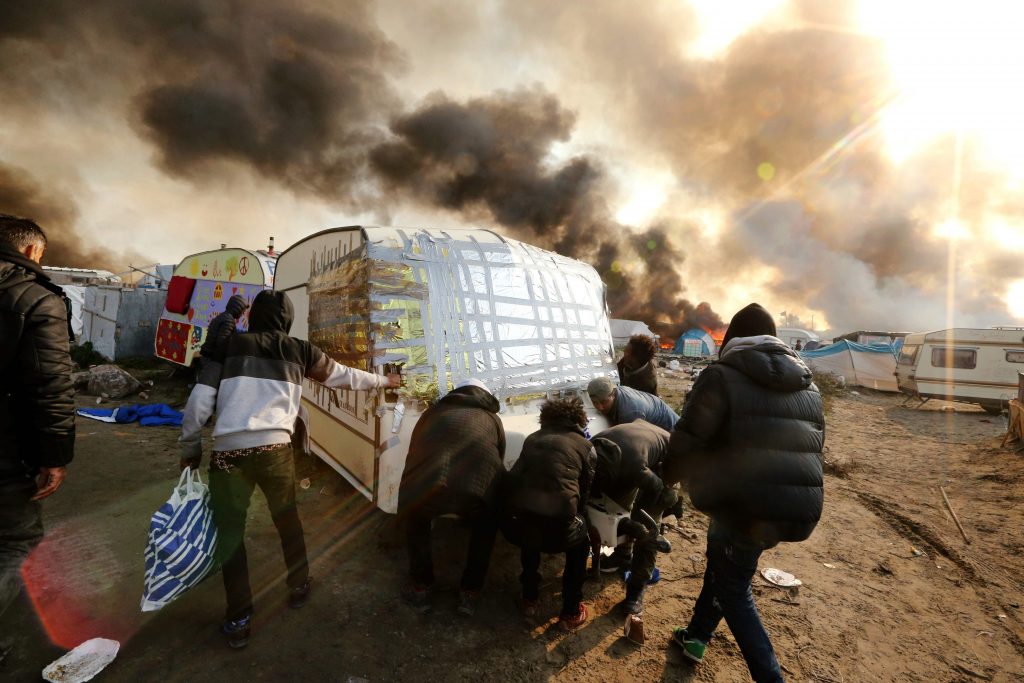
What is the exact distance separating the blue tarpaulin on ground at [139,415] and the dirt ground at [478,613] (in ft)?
6.57

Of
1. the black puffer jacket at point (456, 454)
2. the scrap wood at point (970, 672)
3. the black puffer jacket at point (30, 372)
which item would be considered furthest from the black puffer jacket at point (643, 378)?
the black puffer jacket at point (30, 372)

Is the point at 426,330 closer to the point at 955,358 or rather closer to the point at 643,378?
the point at 643,378

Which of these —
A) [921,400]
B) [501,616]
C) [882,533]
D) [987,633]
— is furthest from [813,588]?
[921,400]

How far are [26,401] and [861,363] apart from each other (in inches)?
881

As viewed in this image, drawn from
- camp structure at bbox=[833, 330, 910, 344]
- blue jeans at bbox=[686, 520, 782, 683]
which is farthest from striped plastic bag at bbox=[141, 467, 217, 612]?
camp structure at bbox=[833, 330, 910, 344]

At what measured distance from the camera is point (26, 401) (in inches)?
78.3

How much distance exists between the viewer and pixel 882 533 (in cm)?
487

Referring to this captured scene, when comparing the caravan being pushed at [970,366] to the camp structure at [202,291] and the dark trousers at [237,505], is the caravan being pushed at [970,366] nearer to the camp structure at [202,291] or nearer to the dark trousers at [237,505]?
the dark trousers at [237,505]

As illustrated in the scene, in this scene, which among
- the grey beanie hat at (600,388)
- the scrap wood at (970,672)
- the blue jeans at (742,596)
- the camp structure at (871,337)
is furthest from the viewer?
the camp structure at (871,337)

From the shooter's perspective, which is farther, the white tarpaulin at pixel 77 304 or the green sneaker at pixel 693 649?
the white tarpaulin at pixel 77 304

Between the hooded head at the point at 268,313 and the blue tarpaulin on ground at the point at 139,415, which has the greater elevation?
the hooded head at the point at 268,313

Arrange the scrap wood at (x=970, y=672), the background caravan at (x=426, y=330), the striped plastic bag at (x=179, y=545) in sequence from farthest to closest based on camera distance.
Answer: the background caravan at (x=426, y=330) → the scrap wood at (x=970, y=672) → the striped plastic bag at (x=179, y=545)

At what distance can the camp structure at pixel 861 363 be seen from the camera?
16984 millimetres

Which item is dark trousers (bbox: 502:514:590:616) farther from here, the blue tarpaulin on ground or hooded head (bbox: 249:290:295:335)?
the blue tarpaulin on ground
